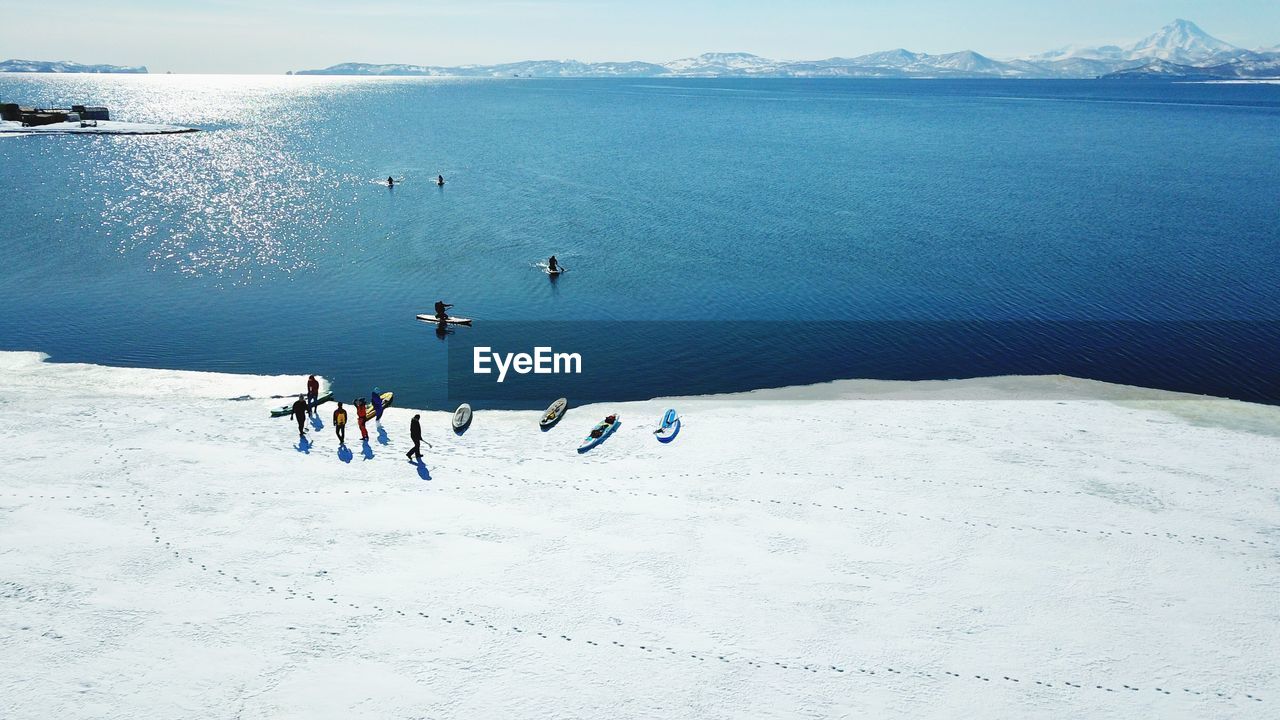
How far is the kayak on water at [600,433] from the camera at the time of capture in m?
31.4

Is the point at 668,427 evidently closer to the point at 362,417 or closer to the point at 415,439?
the point at 415,439

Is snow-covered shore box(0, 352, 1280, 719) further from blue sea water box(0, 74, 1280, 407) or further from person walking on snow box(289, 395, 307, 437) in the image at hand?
blue sea water box(0, 74, 1280, 407)

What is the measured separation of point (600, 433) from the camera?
105 feet

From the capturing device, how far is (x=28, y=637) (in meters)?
19.2

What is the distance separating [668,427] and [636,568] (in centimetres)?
1083

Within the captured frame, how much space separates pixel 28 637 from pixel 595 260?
160 ft

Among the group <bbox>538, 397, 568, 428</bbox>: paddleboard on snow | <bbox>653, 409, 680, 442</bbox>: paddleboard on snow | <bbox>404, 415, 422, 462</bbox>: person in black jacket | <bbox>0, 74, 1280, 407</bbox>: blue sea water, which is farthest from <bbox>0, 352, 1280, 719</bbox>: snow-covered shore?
<bbox>0, 74, 1280, 407</bbox>: blue sea water

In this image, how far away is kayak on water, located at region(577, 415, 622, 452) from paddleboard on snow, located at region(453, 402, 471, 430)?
17.5 ft

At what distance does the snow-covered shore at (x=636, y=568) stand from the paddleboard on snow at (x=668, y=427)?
1.05 metres

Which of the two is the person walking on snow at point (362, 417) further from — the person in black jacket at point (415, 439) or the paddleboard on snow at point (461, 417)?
the paddleboard on snow at point (461, 417)

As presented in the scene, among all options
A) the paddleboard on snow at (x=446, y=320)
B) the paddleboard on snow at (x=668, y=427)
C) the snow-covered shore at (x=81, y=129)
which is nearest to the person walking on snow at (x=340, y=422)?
the paddleboard on snow at (x=668, y=427)

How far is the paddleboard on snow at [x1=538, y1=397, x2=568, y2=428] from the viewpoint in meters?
33.8

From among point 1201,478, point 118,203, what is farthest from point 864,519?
point 118,203

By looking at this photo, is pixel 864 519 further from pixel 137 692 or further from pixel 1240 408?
pixel 1240 408
